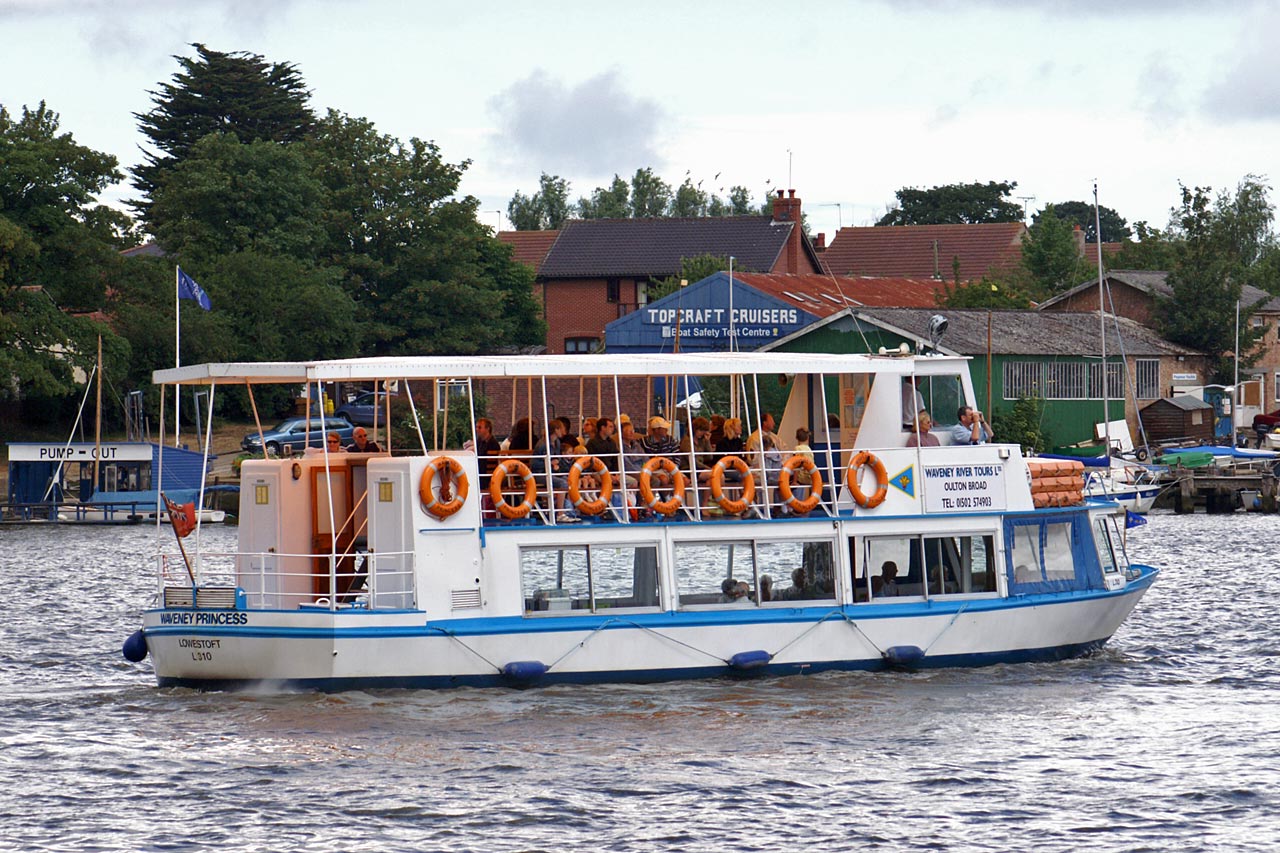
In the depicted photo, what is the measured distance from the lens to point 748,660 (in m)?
23.8

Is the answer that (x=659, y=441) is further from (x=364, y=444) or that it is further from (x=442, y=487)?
(x=364, y=444)

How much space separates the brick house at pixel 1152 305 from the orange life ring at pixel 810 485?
64154 millimetres

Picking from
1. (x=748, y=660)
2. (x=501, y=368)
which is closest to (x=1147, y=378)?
(x=748, y=660)

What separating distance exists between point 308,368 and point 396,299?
63856 millimetres

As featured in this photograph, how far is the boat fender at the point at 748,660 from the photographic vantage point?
2380cm

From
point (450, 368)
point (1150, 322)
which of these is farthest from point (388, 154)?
point (450, 368)

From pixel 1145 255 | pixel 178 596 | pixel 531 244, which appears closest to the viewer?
pixel 178 596

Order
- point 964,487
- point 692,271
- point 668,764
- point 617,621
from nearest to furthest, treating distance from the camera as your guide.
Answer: point 668,764 < point 617,621 < point 964,487 < point 692,271

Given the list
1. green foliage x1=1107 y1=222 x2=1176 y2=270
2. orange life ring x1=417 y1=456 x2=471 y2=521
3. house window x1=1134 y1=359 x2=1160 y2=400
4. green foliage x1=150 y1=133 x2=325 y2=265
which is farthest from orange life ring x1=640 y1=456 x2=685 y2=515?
green foliage x1=1107 y1=222 x2=1176 y2=270

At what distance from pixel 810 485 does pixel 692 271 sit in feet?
210

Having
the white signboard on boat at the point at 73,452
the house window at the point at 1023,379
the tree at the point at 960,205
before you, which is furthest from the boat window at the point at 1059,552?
the tree at the point at 960,205

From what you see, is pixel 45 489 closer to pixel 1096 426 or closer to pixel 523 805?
pixel 1096 426

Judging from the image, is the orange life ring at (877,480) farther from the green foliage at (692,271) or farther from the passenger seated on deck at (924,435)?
the green foliage at (692,271)

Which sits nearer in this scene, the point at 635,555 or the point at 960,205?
the point at 635,555
